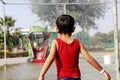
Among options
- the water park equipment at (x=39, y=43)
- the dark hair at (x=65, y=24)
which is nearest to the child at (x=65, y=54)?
the dark hair at (x=65, y=24)

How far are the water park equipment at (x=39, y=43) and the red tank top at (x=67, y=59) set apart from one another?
38.1 ft

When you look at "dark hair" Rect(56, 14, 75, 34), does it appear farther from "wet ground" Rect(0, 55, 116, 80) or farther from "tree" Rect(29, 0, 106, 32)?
"tree" Rect(29, 0, 106, 32)

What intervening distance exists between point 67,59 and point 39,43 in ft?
44.0

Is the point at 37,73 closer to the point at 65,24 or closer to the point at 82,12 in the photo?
the point at 82,12

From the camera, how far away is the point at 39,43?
1625cm

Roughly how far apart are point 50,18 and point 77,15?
1.62m

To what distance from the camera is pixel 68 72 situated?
2.90 metres

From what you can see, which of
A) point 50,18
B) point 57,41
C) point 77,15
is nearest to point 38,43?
point 50,18

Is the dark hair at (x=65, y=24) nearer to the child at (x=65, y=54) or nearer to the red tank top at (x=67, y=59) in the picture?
the child at (x=65, y=54)

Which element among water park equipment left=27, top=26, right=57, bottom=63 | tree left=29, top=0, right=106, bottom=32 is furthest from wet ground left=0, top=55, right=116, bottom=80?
water park equipment left=27, top=26, right=57, bottom=63

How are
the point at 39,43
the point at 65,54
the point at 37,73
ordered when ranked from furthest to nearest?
the point at 39,43 < the point at 37,73 < the point at 65,54

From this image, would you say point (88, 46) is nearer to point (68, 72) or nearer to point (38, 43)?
point (38, 43)

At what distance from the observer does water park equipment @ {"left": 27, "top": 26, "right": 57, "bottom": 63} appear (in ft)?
48.5

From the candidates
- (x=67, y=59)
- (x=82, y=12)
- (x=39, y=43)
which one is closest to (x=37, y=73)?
(x=82, y=12)
